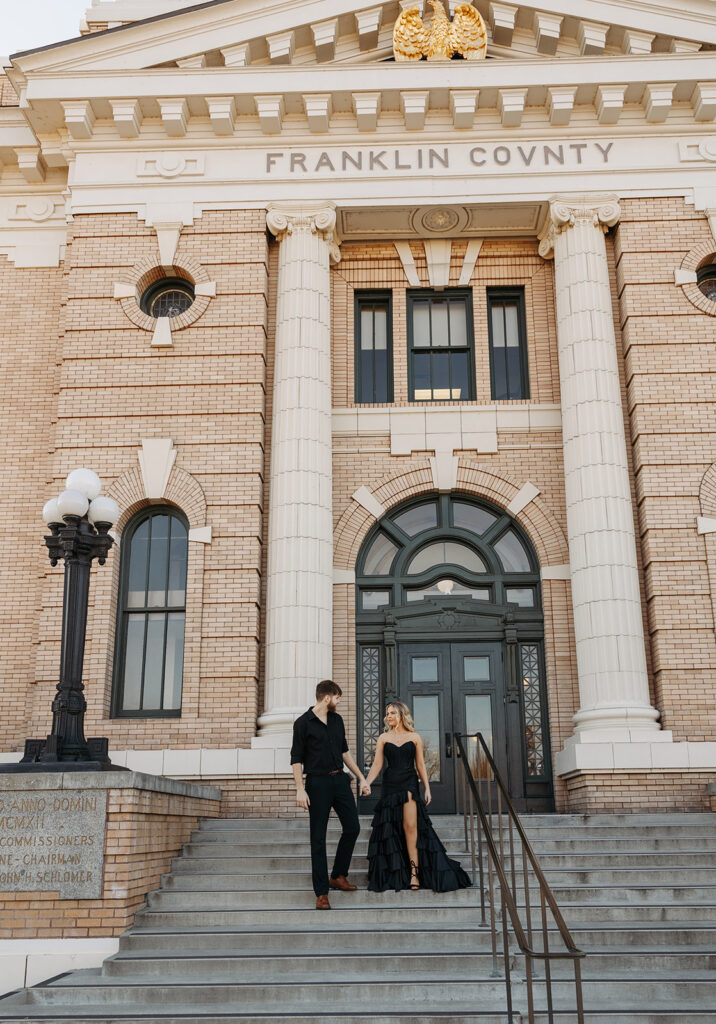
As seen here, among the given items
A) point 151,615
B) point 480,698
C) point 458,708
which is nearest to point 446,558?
point 480,698

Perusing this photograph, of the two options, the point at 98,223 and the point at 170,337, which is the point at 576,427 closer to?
the point at 170,337

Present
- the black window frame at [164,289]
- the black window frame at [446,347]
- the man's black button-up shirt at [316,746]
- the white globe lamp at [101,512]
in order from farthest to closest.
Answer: the black window frame at [446,347]
the black window frame at [164,289]
the white globe lamp at [101,512]
the man's black button-up shirt at [316,746]

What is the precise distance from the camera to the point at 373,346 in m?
16.3

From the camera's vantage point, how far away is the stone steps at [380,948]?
709 centimetres

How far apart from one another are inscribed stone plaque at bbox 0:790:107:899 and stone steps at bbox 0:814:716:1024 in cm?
69

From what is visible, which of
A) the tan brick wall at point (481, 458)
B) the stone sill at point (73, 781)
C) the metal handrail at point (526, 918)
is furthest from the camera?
the tan brick wall at point (481, 458)

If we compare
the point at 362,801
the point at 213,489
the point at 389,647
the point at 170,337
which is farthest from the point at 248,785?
the point at 170,337

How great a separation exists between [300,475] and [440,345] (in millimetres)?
3533

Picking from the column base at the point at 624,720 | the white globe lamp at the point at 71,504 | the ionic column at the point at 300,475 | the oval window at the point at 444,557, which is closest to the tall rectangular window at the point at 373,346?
the ionic column at the point at 300,475

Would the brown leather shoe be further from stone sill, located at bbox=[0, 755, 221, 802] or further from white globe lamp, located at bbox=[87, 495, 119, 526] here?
white globe lamp, located at bbox=[87, 495, 119, 526]

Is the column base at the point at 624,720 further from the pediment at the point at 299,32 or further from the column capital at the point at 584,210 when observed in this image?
the pediment at the point at 299,32

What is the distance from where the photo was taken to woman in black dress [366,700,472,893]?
9242 millimetres

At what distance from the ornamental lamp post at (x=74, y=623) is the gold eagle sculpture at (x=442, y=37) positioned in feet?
30.9

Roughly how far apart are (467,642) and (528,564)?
1.48 m
